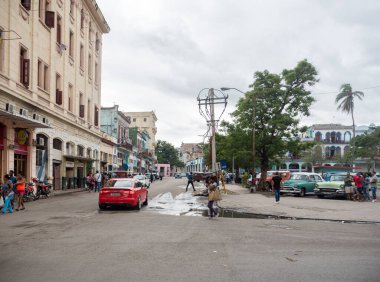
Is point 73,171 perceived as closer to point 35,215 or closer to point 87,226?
point 35,215

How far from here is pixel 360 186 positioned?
81.8 feet

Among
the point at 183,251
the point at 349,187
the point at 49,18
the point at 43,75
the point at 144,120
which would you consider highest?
the point at 144,120

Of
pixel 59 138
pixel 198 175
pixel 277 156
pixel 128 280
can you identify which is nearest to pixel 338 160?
pixel 198 175

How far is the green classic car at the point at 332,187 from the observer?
26203mm

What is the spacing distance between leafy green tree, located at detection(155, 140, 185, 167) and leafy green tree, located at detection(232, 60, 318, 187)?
345 feet

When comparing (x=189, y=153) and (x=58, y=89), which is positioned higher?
(x=58, y=89)

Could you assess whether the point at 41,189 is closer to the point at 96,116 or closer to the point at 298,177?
A: the point at 298,177

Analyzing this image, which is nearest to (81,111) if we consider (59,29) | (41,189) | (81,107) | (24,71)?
(81,107)

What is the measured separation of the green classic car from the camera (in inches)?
1032

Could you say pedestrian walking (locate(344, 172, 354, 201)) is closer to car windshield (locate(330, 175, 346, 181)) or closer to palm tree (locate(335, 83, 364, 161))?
car windshield (locate(330, 175, 346, 181))

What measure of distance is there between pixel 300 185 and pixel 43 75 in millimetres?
19800

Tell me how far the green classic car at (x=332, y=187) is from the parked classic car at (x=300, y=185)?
1.67 meters

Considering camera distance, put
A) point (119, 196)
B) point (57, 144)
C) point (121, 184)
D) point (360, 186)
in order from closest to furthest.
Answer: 1. point (119, 196)
2. point (121, 184)
3. point (360, 186)
4. point (57, 144)

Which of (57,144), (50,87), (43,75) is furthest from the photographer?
(57,144)
